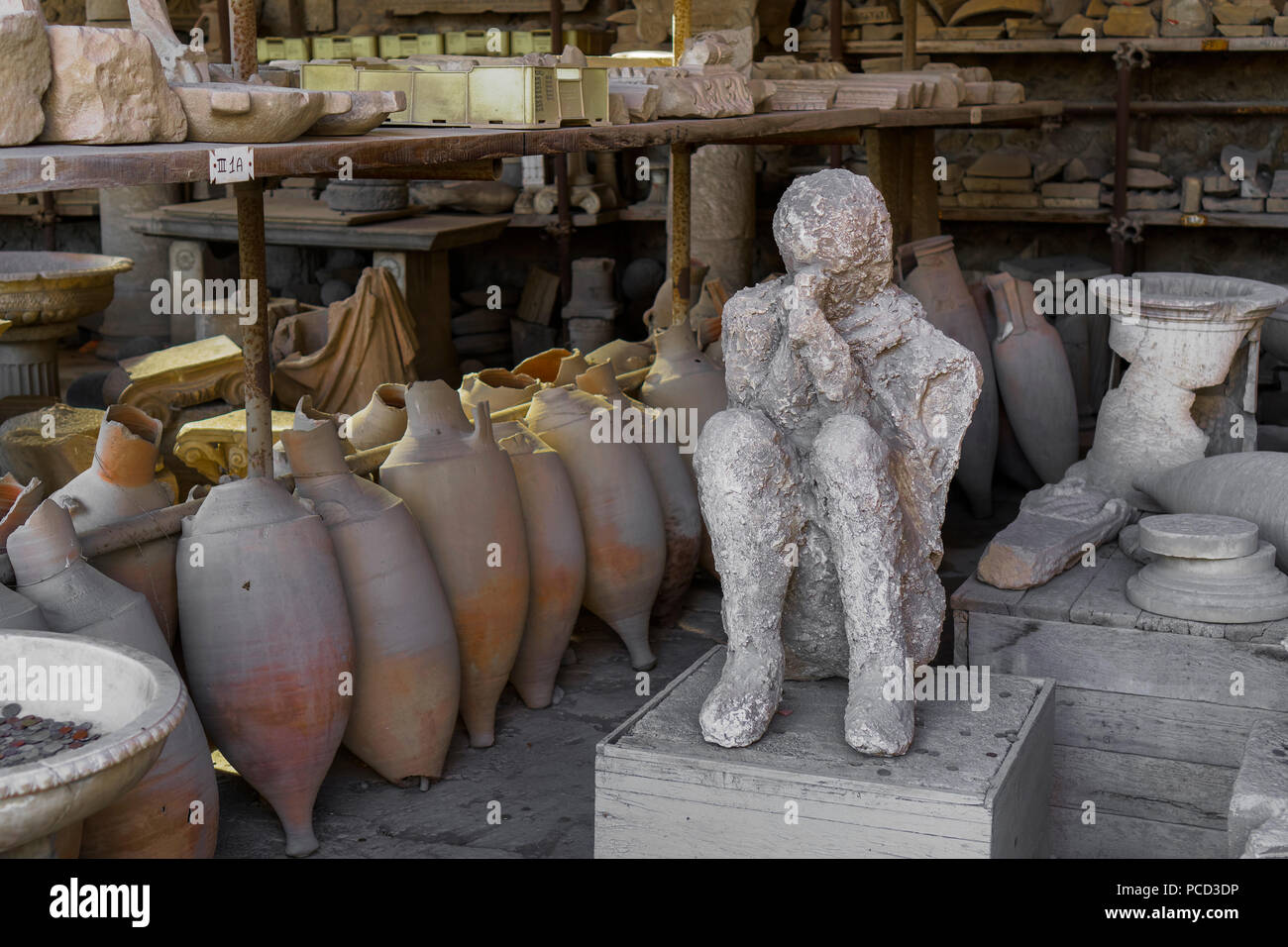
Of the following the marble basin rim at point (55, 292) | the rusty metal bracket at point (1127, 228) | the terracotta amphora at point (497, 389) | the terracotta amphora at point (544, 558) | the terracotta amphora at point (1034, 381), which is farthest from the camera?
the rusty metal bracket at point (1127, 228)

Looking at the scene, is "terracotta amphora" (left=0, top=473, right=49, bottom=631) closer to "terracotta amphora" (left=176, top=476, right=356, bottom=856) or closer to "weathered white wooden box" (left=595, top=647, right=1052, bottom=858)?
"terracotta amphora" (left=176, top=476, right=356, bottom=856)

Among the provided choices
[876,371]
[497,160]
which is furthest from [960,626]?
[497,160]

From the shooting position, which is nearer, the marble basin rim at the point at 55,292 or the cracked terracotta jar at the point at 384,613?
the cracked terracotta jar at the point at 384,613

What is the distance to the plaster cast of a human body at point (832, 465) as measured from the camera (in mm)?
2689

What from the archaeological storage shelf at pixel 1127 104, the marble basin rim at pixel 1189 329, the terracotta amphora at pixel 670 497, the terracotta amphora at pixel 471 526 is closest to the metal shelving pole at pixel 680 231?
the terracotta amphora at pixel 670 497

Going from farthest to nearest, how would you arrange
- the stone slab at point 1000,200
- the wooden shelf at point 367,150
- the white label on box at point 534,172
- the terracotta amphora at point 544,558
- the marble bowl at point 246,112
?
the white label on box at point 534,172 → the stone slab at point 1000,200 → the terracotta amphora at point 544,558 → the marble bowl at point 246,112 → the wooden shelf at point 367,150

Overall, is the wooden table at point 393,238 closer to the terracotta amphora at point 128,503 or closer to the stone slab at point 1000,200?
the stone slab at point 1000,200

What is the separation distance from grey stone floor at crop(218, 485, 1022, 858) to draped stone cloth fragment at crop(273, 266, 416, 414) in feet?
6.11

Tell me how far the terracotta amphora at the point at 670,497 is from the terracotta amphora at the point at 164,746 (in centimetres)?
165

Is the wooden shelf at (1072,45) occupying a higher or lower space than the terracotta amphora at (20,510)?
higher

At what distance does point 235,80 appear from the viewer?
10.0ft

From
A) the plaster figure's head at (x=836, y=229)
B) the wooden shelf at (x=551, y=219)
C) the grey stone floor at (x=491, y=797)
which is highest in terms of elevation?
the plaster figure's head at (x=836, y=229)

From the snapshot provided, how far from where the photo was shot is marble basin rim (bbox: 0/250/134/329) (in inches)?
208

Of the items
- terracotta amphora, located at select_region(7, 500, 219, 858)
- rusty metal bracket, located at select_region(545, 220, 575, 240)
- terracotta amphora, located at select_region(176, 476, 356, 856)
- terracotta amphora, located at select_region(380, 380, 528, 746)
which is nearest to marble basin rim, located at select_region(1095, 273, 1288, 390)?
terracotta amphora, located at select_region(380, 380, 528, 746)
